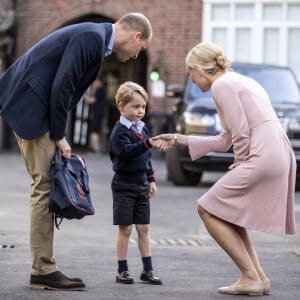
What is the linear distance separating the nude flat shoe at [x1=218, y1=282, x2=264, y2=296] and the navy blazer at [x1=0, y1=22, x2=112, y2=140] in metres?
1.37

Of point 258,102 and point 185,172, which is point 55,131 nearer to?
point 258,102

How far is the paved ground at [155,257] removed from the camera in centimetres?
702

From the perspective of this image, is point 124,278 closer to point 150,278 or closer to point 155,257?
point 150,278

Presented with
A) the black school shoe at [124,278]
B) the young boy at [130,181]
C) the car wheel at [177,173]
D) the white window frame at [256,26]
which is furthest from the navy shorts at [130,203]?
the white window frame at [256,26]

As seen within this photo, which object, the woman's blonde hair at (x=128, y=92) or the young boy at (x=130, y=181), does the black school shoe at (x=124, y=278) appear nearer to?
the young boy at (x=130, y=181)

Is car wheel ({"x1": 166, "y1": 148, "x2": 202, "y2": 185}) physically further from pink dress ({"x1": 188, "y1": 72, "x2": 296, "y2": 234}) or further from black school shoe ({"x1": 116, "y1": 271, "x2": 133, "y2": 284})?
pink dress ({"x1": 188, "y1": 72, "x2": 296, "y2": 234})

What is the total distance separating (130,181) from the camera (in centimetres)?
754

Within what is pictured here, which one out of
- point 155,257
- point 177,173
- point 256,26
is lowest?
point 177,173

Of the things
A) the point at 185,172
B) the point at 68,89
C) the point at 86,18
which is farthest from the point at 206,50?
the point at 86,18

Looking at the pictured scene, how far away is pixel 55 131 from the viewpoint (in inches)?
274

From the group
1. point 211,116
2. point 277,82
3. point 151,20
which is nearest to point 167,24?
point 151,20

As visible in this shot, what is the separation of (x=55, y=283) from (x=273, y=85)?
10625 mm

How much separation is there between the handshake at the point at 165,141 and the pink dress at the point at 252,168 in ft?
1.17

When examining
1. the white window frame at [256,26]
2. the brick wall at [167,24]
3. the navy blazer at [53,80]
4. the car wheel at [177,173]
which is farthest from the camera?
the brick wall at [167,24]
